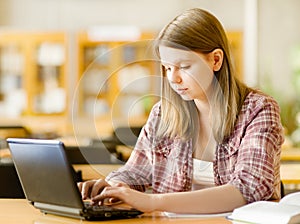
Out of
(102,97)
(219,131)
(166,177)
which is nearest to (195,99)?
(219,131)

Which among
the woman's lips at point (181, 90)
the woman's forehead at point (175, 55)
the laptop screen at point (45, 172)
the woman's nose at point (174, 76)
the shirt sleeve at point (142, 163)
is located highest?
the woman's forehead at point (175, 55)

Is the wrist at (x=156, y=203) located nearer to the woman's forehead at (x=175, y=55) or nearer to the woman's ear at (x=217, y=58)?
the woman's forehead at (x=175, y=55)

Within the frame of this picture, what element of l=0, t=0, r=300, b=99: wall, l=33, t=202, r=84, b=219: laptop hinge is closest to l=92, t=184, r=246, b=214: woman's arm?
l=33, t=202, r=84, b=219: laptop hinge

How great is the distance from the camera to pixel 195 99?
115 inches

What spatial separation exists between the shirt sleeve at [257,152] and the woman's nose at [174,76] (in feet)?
0.95

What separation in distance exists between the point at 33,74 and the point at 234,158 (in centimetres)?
791

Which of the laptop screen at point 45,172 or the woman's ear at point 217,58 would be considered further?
the woman's ear at point 217,58

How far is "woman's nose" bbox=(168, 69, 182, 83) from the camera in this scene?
2732 millimetres

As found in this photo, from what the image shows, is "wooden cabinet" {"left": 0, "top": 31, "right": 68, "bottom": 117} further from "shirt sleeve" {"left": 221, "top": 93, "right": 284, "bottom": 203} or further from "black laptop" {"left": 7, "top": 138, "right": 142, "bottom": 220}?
"black laptop" {"left": 7, "top": 138, "right": 142, "bottom": 220}

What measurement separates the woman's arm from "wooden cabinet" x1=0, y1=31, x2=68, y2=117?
7879 millimetres

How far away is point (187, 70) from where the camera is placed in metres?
2.74

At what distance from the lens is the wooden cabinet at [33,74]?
1036 cm

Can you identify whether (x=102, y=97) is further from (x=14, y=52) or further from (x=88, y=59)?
(x=14, y=52)

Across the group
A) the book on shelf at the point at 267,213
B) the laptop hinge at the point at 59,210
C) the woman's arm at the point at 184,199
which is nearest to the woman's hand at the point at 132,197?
the woman's arm at the point at 184,199
